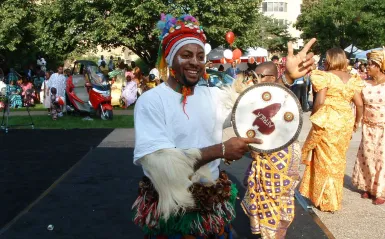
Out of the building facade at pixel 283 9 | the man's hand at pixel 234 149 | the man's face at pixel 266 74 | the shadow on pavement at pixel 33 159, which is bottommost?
the shadow on pavement at pixel 33 159

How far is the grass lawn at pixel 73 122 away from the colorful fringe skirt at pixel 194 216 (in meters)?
11.2

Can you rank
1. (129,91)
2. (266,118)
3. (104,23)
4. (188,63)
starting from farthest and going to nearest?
(104,23) < (129,91) < (266,118) < (188,63)

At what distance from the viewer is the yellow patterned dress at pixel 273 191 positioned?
178 inches

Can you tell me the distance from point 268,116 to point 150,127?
0.68 meters

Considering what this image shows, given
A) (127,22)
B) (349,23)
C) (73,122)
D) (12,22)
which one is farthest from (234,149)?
(349,23)

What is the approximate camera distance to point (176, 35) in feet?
9.05

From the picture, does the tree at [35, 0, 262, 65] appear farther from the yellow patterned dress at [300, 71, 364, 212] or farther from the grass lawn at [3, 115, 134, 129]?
the yellow patterned dress at [300, 71, 364, 212]

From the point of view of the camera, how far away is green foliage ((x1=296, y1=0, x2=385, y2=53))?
36.5m

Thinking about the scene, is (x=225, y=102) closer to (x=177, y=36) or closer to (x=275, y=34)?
(x=177, y=36)

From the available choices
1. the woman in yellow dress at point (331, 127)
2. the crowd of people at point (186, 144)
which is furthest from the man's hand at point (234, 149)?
the woman in yellow dress at point (331, 127)

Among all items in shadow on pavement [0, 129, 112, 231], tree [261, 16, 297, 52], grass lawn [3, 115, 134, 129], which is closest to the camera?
shadow on pavement [0, 129, 112, 231]

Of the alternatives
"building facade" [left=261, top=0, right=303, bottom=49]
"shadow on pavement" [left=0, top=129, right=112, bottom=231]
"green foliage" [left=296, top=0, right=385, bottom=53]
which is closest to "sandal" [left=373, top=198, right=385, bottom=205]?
"shadow on pavement" [left=0, top=129, right=112, bottom=231]

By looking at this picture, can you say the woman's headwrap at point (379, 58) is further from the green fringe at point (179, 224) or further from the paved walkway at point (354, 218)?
the green fringe at point (179, 224)

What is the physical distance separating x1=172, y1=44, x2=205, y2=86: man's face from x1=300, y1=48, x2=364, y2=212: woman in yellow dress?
3.22 m
